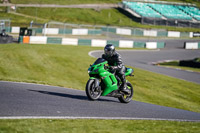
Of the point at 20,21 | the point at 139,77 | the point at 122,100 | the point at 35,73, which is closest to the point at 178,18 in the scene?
the point at 20,21

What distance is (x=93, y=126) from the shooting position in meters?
7.16

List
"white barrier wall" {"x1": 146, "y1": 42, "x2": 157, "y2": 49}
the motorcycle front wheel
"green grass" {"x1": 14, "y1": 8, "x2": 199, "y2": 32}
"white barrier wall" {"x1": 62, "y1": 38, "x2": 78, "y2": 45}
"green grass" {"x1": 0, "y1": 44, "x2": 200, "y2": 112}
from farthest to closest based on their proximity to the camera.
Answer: "green grass" {"x1": 14, "y1": 8, "x2": 199, "y2": 32} < "white barrier wall" {"x1": 146, "y1": 42, "x2": 157, "y2": 49} < "white barrier wall" {"x1": 62, "y1": 38, "x2": 78, "y2": 45} < "green grass" {"x1": 0, "y1": 44, "x2": 200, "y2": 112} < the motorcycle front wheel

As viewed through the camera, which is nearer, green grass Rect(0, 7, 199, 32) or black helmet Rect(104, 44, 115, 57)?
black helmet Rect(104, 44, 115, 57)

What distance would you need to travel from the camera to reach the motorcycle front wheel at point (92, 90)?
10.5 meters

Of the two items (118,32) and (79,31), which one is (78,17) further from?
(79,31)

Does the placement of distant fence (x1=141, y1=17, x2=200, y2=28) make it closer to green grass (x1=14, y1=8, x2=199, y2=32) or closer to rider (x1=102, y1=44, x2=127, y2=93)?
green grass (x1=14, y1=8, x2=199, y2=32)

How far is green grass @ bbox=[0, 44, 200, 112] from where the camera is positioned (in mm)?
16589

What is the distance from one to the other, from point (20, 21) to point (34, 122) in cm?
5195

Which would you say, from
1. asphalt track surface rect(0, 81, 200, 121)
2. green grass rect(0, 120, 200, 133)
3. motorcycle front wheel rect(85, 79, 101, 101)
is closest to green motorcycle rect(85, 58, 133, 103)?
motorcycle front wheel rect(85, 79, 101, 101)

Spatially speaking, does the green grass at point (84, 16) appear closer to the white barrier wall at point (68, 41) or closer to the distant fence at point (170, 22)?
the distant fence at point (170, 22)

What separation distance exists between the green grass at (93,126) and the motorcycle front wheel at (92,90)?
8.47 feet

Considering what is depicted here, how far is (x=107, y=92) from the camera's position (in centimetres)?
1116

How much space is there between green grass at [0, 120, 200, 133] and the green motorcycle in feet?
8.74

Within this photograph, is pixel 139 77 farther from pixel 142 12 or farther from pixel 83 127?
pixel 142 12
